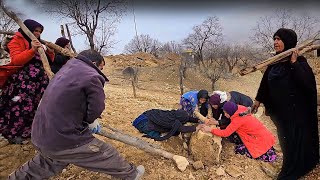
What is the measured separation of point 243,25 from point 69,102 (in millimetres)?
25143

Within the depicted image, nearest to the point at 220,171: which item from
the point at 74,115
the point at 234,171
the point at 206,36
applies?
the point at 234,171

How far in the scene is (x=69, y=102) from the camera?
209 cm

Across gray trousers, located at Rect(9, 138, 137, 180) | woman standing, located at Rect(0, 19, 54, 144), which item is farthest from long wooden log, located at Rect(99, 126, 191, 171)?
woman standing, located at Rect(0, 19, 54, 144)

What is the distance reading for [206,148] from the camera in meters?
3.17

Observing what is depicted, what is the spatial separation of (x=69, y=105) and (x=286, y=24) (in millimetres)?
22632

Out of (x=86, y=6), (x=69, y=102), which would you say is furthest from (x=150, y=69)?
(x=69, y=102)

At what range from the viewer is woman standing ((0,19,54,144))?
296 cm

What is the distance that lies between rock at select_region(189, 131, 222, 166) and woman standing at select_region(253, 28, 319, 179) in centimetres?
63

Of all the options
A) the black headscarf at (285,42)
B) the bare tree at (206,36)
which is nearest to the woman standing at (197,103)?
the black headscarf at (285,42)

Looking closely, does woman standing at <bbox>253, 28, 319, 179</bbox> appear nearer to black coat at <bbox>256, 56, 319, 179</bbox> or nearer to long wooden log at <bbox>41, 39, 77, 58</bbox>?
black coat at <bbox>256, 56, 319, 179</bbox>

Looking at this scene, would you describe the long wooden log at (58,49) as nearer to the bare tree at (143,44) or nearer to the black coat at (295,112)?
the black coat at (295,112)

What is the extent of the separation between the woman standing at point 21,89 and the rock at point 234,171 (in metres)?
2.05

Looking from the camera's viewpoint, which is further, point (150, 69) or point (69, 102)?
A: point (150, 69)

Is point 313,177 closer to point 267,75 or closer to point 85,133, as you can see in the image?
point 267,75
